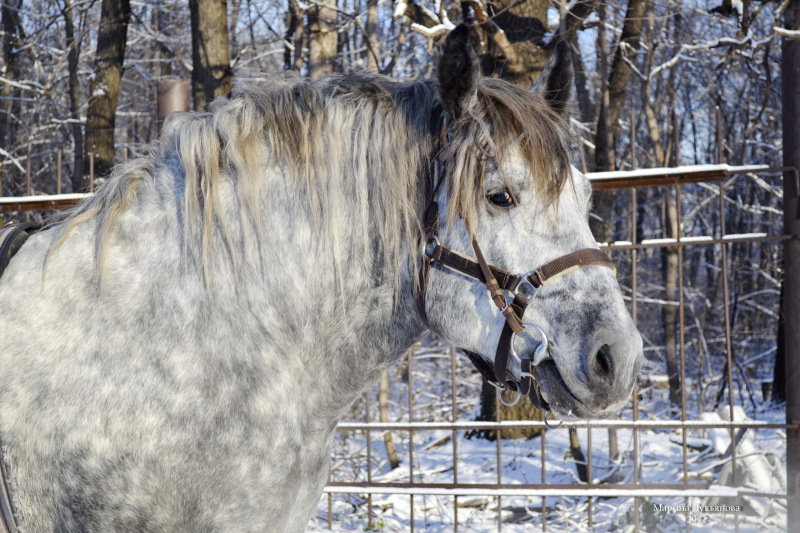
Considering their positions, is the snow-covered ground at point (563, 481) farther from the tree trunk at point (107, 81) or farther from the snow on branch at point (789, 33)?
the tree trunk at point (107, 81)

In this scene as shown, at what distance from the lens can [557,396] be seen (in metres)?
1.93

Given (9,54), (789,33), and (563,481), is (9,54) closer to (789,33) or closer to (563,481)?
(563,481)

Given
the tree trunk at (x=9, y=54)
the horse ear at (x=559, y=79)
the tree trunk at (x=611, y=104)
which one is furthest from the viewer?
the tree trunk at (x=9, y=54)

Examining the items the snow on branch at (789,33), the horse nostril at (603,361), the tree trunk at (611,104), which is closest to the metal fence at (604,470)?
the snow on branch at (789,33)

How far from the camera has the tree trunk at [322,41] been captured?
7.17m

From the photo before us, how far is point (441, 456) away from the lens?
23.4ft

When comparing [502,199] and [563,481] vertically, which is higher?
[502,199]

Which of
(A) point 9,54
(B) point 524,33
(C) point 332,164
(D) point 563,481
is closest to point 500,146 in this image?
(C) point 332,164

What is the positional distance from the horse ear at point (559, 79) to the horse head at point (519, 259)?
244 millimetres

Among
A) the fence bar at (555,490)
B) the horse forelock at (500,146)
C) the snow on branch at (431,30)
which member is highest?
the snow on branch at (431,30)

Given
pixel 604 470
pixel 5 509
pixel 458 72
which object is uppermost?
pixel 458 72

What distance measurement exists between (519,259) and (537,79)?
1.96m

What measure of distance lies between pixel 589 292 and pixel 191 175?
1.06 m

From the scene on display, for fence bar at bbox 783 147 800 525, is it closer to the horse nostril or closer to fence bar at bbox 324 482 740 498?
fence bar at bbox 324 482 740 498
